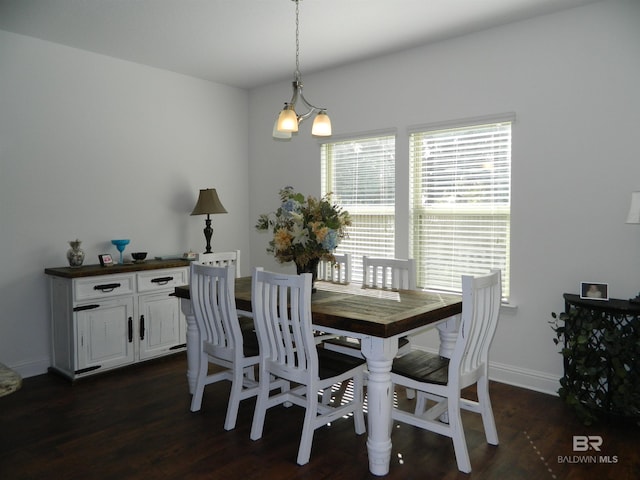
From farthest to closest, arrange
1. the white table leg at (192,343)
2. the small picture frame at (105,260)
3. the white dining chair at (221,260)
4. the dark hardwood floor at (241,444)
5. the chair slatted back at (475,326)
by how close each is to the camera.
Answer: the small picture frame at (105,260)
the white dining chair at (221,260)
the white table leg at (192,343)
the dark hardwood floor at (241,444)
the chair slatted back at (475,326)

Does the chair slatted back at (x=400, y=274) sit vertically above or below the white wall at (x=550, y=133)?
below

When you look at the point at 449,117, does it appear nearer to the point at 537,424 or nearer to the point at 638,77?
the point at 638,77

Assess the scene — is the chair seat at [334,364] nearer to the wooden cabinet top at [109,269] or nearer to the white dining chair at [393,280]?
the white dining chair at [393,280]

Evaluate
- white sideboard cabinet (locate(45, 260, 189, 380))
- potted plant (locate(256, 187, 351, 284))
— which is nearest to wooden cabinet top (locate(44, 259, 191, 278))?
white sideboard cabinet (locate(45, 260, 189, 380))

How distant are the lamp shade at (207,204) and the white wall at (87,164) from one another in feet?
0.96

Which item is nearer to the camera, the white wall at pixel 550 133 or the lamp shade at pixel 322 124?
the lamp shade at pixel 322 124

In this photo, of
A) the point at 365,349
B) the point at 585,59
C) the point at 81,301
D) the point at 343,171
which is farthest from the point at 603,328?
the point at 81,301

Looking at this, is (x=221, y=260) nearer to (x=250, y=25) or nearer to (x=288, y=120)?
(x=288, y=120)

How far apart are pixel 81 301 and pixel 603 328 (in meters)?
3.68

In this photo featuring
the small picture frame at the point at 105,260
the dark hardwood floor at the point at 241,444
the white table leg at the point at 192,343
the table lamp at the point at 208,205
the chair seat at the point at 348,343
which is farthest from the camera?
the table lamp at the point at 208,205

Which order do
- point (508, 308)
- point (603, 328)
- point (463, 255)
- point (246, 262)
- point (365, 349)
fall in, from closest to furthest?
point (365, 349) → point (603, 328) → point (508, 308) → point (463, 255) → point (246, 262)

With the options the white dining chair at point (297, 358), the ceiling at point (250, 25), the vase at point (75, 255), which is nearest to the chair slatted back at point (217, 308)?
the white dining chair at point (297, 358)

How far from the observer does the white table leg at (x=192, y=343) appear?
3340 mm

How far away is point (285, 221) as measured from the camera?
292 centimetres
